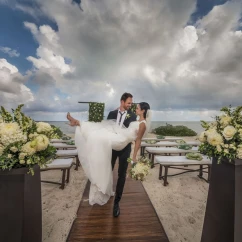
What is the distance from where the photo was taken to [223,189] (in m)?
1.73

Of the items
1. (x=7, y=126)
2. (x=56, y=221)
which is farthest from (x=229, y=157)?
(x=56, y=221)

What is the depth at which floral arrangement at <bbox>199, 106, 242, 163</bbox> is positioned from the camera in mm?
1603

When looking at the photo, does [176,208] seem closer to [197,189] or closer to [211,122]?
[197,189]

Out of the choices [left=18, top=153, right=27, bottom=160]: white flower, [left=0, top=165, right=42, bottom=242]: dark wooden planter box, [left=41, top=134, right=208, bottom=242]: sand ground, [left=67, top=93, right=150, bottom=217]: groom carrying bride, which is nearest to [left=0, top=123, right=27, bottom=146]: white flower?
[left=18, top=153, right=27, bottom=160]: white flower

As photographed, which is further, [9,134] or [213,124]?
[213,124]

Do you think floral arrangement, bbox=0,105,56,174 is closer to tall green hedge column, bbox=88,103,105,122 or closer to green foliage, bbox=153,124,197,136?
tall green hedge column, bbox=88,103,105,122

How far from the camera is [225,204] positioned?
170 cm

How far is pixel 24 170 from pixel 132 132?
1847mm

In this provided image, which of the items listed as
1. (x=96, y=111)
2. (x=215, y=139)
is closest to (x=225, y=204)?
(x=215, y=139)

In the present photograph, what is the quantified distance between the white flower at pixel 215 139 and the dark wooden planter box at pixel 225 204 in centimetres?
20

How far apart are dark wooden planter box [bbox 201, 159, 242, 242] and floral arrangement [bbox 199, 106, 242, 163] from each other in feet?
0.30

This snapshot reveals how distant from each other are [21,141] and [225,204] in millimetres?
1930

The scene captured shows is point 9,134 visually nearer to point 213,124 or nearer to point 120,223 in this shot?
point 213,124

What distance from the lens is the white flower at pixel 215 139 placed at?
164 centimetres
